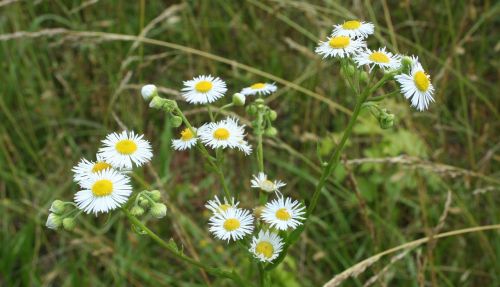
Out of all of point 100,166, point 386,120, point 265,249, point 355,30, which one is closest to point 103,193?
point 100,166

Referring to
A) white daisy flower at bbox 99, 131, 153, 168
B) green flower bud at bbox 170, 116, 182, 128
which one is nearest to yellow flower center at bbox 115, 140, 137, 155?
white daisy flower at bbox 99, 131, 153, 168

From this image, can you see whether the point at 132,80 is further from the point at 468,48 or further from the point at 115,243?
the point at 468,48

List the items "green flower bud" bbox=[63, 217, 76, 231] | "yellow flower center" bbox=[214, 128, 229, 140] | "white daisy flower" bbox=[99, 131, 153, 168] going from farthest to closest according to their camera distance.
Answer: "yellow flower center" bbox=[214, 128, 229, 140], "white daisy flower" bbox=[99, 131, 153, 168], "green flower bud" bbox=[63, 217, 76, 231]

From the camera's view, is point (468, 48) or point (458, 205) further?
point (468, 48)

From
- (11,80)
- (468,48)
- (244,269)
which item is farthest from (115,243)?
(468,48)

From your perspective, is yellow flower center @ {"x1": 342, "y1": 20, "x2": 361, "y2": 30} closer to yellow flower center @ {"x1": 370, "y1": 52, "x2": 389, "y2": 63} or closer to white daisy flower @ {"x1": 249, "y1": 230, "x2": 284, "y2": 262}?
yellow flower center @ {"x1": 370, "y1": 52, "x2": 389, "y2": 63}

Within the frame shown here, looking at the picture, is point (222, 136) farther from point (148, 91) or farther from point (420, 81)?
point (420, 81)
